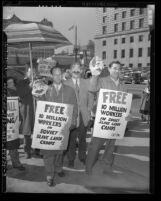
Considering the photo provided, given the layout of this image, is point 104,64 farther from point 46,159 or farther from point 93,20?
point 46,159

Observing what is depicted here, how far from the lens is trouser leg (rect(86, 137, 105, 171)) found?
17.7ft

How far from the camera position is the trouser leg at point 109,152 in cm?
544

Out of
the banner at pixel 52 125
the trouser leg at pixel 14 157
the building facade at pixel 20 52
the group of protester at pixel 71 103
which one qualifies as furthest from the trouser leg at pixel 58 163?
the building facade at pixel 20 52

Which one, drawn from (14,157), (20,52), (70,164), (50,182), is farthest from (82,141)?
(20,52)

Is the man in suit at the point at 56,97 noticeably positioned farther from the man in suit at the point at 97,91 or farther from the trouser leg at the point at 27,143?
the man in suit at the point at 97,91

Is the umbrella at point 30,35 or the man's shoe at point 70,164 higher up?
the umbrella at point 30,35

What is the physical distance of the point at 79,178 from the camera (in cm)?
542

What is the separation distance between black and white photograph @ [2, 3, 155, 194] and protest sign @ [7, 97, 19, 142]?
0.05 feet

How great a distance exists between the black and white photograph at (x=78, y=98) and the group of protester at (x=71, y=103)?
0.01m

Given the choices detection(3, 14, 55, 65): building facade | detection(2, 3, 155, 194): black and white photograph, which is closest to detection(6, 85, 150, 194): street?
detection(2, 3, 155, 194): black and white photograph

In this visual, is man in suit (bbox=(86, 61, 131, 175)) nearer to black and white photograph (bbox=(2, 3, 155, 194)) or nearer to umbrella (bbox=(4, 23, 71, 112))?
black and white photograph (bbox=(2, 3, 155, 194))

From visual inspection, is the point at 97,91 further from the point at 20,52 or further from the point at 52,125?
the point at 20,52

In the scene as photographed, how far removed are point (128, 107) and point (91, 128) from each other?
1.96ft
